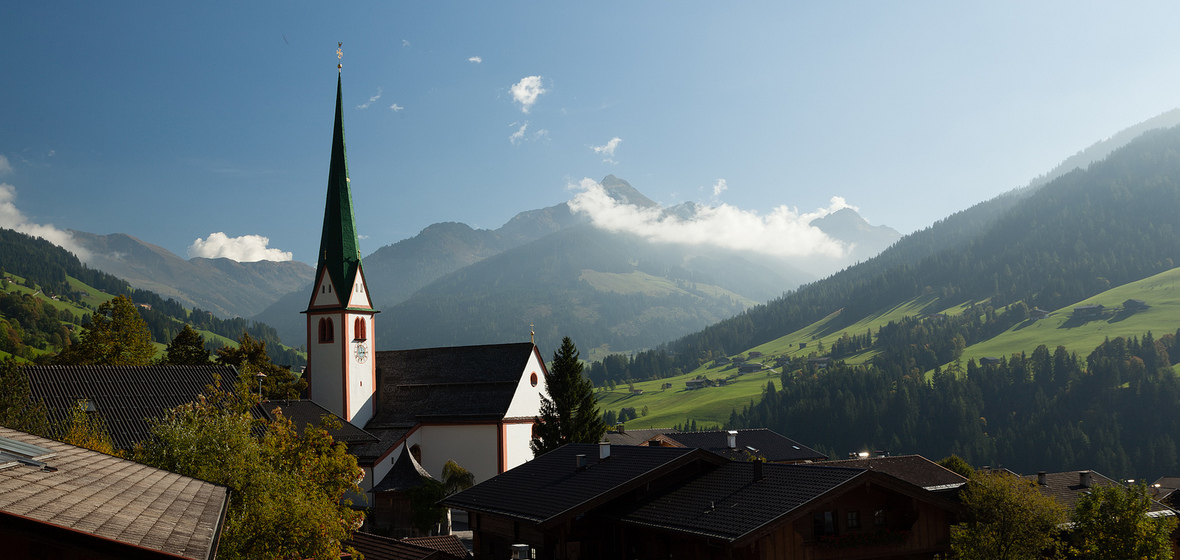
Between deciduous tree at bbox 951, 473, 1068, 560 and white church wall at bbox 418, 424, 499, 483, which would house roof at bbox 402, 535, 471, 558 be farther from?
white church wall at bbox 418, 424, 499, 483

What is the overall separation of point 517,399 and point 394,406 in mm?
10086

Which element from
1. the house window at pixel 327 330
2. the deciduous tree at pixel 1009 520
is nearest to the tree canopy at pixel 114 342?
the house window at pixel 327 330

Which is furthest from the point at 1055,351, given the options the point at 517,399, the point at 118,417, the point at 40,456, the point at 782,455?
the point at 40,456

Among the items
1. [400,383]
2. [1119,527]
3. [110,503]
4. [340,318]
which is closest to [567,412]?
[400,383]

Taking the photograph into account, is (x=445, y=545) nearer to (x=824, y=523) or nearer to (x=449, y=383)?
(x=824, y=523)

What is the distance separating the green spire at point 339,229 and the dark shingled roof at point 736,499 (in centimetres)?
3655

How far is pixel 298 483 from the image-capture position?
1748 cm

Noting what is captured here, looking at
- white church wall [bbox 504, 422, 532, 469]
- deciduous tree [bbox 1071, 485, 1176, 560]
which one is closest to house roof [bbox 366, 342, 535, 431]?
white church wall [bbox 504, 422, 532, 469]

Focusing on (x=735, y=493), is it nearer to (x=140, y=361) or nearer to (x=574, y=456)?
(x=574, y=456)

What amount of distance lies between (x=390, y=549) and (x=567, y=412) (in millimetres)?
21501

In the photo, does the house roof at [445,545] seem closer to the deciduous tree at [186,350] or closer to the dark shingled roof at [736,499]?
the dark shingled roof at [736,499]

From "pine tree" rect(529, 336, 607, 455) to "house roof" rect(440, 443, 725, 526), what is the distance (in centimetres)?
1458

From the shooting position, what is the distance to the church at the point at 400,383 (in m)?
54.6

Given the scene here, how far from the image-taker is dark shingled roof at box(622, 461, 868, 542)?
79.6 ft
